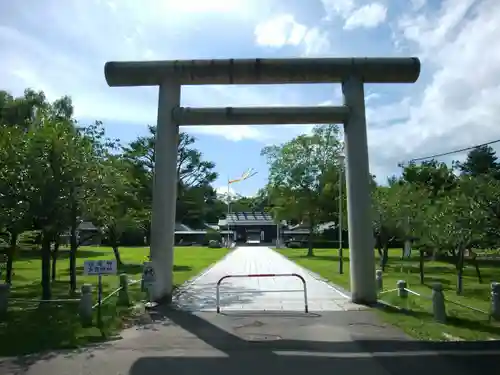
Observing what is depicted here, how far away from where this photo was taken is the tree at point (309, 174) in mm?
43875

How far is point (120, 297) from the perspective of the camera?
13016mm

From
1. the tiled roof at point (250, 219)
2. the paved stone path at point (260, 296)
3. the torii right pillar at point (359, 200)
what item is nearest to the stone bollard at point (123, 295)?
the paved stone path at point (260, 296)

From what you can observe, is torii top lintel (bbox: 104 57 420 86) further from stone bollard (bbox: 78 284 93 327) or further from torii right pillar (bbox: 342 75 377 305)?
stone bollard (bbox: 78 284 93 327)

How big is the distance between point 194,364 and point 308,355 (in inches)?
72.3

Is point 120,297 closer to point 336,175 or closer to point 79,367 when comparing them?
point 79,367

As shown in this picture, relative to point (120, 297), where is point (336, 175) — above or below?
above

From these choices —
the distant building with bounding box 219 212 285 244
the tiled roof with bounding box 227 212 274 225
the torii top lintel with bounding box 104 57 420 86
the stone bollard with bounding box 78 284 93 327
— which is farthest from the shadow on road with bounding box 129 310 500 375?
the distant building with bounding box 219 212 285 244

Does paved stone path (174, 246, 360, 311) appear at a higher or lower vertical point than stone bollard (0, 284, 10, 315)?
lower

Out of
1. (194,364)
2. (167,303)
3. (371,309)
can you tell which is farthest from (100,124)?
(194,364)

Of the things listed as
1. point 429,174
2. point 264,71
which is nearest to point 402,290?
point 264,71

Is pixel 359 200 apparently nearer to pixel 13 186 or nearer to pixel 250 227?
pixel 13 186

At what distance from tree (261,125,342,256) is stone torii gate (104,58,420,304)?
98.2 ft

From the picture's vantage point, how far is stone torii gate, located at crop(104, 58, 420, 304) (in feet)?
42.9

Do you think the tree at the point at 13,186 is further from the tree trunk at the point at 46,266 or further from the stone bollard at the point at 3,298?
the stone bollard at the point at 3,298
